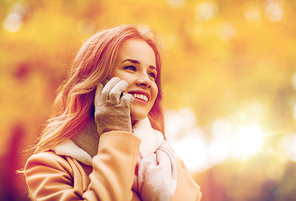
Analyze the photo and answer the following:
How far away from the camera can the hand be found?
4.30 ft

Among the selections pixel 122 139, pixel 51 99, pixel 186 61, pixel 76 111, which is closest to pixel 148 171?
pixel 122 139

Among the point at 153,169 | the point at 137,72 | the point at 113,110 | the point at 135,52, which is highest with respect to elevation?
the point at 135,52

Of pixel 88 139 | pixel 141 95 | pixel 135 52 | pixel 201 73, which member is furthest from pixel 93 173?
pixel 201 73

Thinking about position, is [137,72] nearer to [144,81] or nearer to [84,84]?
[144,81]

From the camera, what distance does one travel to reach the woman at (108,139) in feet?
4.03

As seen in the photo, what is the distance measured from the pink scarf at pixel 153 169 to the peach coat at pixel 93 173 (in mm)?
92

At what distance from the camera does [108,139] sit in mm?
1286

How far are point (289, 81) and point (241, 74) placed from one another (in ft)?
4.10

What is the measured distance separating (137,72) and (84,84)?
0.35 metres

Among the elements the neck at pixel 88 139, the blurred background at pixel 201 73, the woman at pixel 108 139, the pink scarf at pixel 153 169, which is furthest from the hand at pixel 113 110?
the blurred background at pixel 201 73

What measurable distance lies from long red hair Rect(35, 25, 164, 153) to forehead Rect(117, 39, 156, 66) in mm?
37

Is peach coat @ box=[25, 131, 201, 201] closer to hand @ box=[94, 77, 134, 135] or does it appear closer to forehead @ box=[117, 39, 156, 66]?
hand @ box=[94, 77, 134, 135]

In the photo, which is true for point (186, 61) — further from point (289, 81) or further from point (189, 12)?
point (289, 81)

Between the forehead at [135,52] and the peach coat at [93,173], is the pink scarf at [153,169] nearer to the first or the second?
the peach coat at [93,173]
